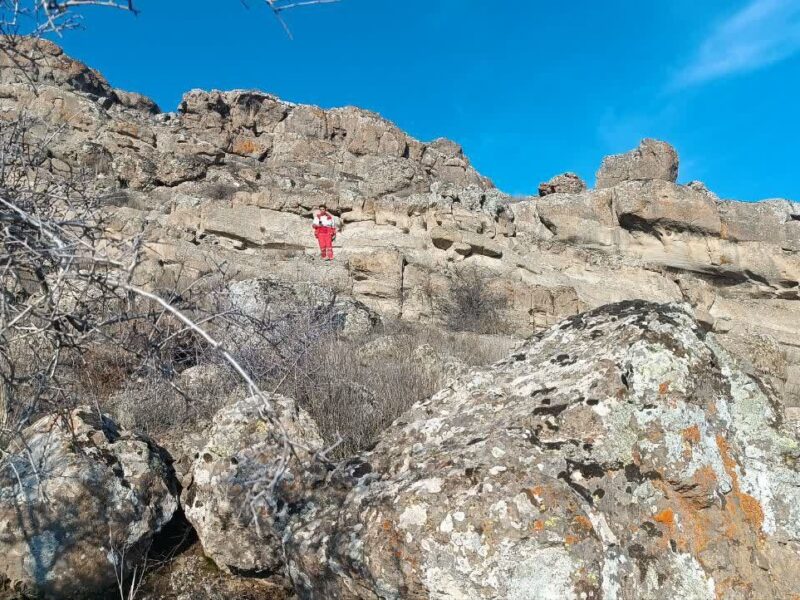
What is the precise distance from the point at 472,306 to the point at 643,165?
10.5 meters

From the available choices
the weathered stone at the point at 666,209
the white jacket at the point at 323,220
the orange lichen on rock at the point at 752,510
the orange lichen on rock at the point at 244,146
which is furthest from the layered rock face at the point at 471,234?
the orange lichen on rock at the point at 752,510

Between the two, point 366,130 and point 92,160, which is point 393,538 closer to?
point 92,160

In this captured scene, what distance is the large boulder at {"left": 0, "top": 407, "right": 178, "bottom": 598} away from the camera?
119 inches

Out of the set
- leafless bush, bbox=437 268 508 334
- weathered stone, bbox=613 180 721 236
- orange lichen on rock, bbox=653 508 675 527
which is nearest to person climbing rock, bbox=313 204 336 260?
leafless bush, bbox=437 268 508 334

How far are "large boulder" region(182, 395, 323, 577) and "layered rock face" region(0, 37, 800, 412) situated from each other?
8.98 meters

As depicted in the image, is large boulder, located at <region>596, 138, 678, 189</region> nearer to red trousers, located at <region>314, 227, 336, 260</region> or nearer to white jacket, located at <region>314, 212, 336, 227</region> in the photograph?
white jacket, located at <region>314, 212, 336, 227</region>

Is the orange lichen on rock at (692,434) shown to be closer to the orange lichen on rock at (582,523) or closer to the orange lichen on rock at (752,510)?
the orange lichen on rock at (752,510)

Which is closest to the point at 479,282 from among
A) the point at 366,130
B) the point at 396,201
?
the point at 396,201

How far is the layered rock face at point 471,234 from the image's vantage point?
14.9 metres

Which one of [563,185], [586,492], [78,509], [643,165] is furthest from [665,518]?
[563,185]

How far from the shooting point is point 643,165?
2164cm

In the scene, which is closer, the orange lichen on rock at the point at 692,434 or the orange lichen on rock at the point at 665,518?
the orange lichen on rock at the point at 665,518

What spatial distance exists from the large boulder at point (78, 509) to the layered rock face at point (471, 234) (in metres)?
8.88

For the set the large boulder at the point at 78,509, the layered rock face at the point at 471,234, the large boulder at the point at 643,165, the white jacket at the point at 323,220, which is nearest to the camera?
the large boulder at the point at 78,509
